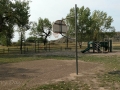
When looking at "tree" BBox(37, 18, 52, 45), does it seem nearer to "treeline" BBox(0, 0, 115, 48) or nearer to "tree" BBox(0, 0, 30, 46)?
"treeline" BBox(0, 0, 115, 48)

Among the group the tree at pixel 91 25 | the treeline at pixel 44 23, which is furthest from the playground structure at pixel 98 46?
the tree at pixel 91 25

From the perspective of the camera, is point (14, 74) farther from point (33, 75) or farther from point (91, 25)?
point (91, 25)

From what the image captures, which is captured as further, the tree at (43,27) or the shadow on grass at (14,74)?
the tree at (43,27)

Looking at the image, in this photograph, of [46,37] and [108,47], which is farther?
[46,37]

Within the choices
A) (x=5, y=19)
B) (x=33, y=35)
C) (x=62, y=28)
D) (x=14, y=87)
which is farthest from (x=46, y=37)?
(x=14, y=87)

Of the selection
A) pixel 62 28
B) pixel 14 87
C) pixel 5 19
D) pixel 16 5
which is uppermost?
pixel 16 5

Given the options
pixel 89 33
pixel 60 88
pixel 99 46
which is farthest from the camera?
pixel 89 33

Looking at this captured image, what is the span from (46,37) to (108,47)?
Result: 1314 inches

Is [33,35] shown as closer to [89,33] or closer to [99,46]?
[89,33]

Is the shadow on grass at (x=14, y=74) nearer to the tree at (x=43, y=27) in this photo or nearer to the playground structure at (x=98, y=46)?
the playground structure at (x=98, y=46)

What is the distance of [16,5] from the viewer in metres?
28.4

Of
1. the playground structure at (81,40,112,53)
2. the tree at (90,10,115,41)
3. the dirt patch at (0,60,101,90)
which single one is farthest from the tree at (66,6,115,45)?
the dirt patch at (0,60,101,90)

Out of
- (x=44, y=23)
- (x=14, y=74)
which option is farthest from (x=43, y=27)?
(x=14, y=74)

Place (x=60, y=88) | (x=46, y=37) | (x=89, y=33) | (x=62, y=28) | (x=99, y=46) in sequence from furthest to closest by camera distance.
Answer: (x=46, y=37) < (x=89, y=33) < (x=99, y=46) < (x=62, y=28) < (x=60, y=88)
